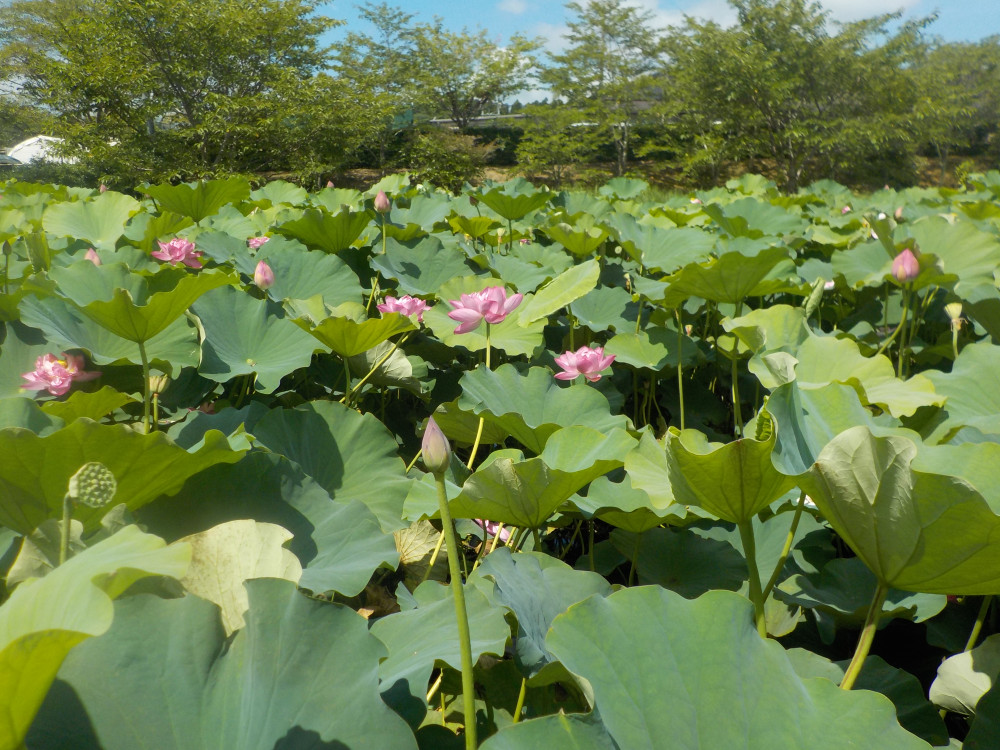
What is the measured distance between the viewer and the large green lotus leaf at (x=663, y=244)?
1.96 metres

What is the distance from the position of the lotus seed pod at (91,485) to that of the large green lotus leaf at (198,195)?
1972 millimetres

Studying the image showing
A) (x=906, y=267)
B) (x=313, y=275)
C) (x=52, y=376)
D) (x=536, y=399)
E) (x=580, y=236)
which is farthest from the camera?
(x=580, y=236)

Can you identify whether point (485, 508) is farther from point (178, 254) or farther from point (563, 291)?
point (178, 254)

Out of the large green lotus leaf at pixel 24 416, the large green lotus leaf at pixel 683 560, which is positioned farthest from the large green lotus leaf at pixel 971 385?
the large green lotus leaf at pixel 24 416

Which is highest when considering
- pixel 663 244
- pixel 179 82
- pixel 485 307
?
pixel 179 82

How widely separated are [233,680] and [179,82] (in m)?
15.4

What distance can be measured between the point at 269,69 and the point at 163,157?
108 inches

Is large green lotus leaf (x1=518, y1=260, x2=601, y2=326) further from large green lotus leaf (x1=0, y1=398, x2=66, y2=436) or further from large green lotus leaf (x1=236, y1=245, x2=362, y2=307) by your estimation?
large green lotus leaf (x1=0, y1=398, x2=66, y2=436)

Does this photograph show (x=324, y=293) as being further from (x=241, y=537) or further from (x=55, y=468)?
(x=241, y=537)

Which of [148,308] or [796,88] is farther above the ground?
[796,88]

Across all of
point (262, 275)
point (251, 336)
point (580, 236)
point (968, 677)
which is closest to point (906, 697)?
point (968, 677)

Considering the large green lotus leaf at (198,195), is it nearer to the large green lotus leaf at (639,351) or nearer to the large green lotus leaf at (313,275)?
the large green lotus leaf at (313,275)

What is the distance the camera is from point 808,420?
0.88 meters

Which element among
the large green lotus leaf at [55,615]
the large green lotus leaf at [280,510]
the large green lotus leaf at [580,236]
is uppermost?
the large green lotus leaf at [580,236]
